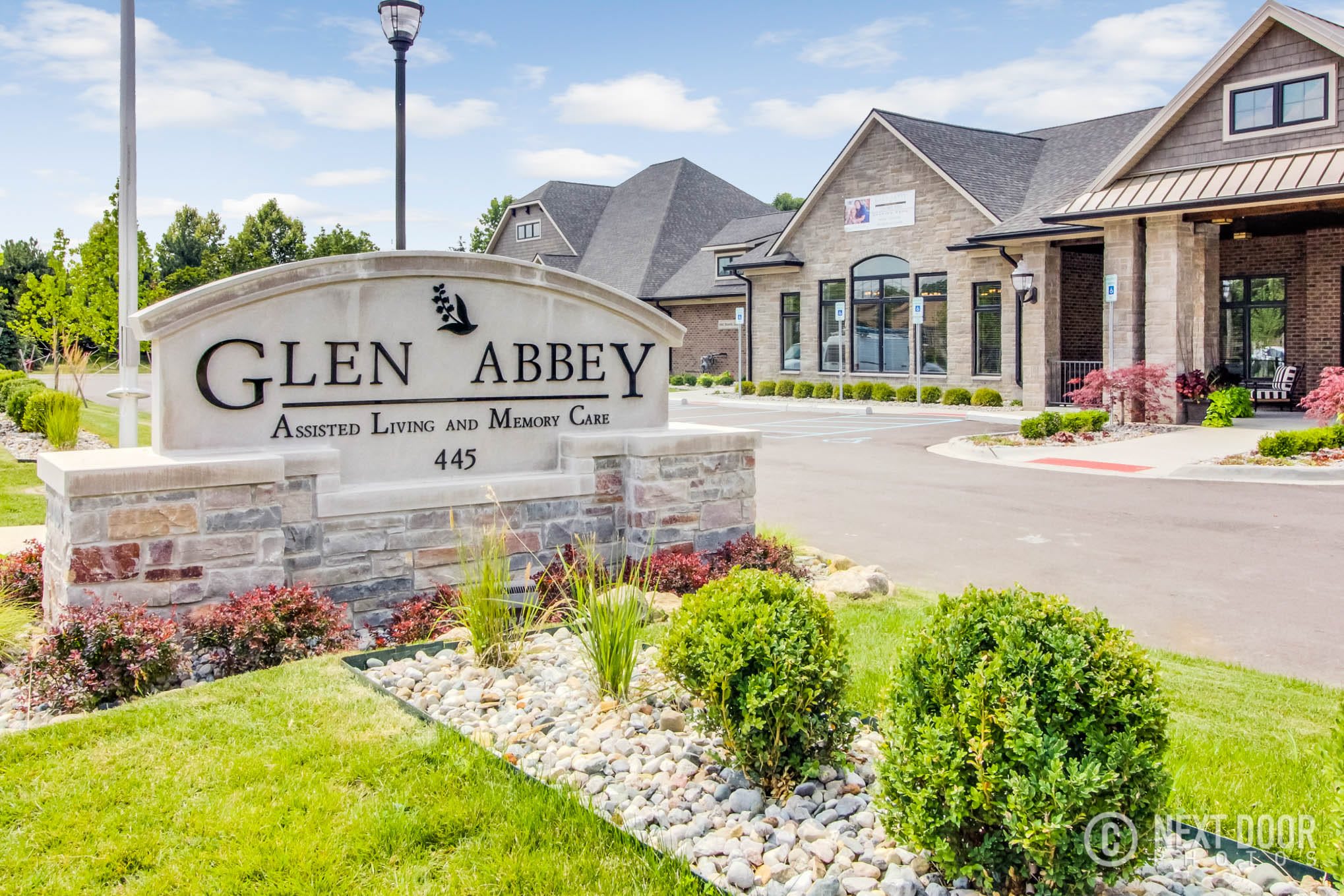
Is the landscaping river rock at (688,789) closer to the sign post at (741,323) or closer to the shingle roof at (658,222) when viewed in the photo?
the sign post at (741,323)

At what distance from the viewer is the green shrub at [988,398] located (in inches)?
1126

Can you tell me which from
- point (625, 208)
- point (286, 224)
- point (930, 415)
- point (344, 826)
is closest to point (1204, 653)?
point (344, 826)

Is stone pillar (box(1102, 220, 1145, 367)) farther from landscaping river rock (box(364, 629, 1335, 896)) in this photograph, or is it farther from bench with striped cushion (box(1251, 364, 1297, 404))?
landscaping river rock (box(364, 629, 1335, 896))

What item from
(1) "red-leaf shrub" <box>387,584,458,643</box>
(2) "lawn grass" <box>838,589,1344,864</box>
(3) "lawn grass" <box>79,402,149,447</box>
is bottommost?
(2) "lawn grass" <box>838,589,1344,864</box>

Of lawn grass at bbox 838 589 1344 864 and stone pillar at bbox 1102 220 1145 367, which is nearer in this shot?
lawn grass at bbox 838 589 1344 864

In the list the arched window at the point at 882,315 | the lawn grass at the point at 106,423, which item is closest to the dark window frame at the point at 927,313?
the arched window at the point at 882,315

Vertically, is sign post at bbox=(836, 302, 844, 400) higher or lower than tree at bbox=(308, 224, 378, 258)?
lower

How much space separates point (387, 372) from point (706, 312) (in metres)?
35.6

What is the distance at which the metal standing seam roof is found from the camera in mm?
18750

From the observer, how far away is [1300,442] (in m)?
15.5

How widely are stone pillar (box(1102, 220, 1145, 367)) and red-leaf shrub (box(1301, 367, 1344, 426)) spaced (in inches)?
195

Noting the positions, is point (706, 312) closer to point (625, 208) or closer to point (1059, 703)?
point (625, 208)

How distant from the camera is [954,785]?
3092 millimetres

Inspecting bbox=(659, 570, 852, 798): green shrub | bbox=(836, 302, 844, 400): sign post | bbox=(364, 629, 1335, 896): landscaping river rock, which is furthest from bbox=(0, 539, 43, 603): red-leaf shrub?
bbox=(836, 302, 844, 400): sign post
